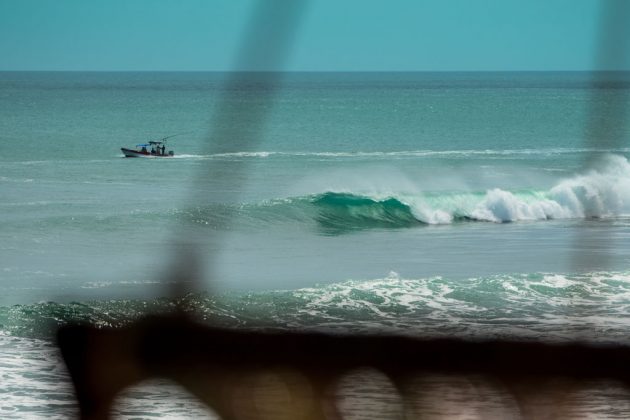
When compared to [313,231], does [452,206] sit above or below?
above

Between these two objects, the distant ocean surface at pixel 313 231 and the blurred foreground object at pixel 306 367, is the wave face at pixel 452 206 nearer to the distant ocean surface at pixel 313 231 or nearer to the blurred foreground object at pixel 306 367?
the distant ocean surface at pixel 313 231

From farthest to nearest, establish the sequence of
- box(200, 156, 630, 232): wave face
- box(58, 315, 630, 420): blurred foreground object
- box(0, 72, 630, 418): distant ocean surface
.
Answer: box(200, 156, 630, 232): wave face
box(0, 72, 630, 418): distant ocean surface
box(58, 315, 630, 420): blurred foreground object

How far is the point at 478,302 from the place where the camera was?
1329 centimetres

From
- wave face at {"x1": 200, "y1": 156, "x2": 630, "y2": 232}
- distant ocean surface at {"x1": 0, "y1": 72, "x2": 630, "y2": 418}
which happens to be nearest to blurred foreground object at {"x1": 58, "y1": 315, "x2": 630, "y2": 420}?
distant ocean surface at {"x1": 0, "y1": 72, "x2": 630, "y2": 418}

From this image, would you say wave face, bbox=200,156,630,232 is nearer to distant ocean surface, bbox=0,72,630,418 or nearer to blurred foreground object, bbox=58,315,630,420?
distant ocean surface, bbox=0,72,630,418

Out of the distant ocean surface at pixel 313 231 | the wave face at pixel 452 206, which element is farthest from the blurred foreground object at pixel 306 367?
the wave face at pixel 452 206

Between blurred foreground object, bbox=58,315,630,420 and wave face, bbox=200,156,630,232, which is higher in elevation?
wave face, bbox=200,156,630,232

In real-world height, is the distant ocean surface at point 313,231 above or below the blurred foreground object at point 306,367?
above

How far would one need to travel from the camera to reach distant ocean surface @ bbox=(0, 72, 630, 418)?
1.07 meters

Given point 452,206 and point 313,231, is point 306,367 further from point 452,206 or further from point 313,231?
point 452,206

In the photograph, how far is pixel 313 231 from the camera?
928 inches

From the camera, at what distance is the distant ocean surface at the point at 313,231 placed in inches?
42.2

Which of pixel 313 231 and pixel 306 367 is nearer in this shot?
pixel 306 367

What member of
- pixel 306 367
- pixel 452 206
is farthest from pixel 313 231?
pixel 306 367
